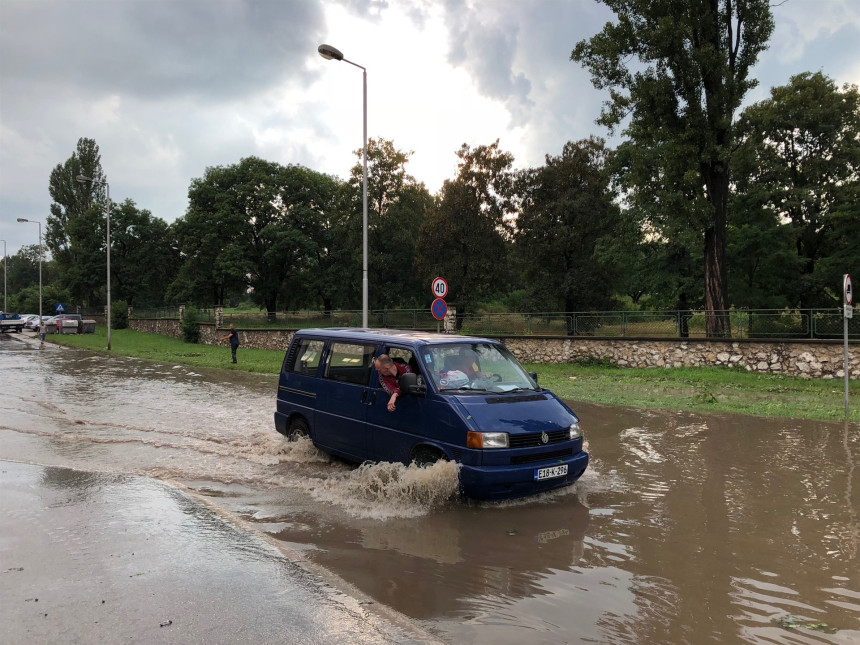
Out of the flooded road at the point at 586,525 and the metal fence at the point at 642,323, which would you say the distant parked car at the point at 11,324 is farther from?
the flooded road at the point at 586,525

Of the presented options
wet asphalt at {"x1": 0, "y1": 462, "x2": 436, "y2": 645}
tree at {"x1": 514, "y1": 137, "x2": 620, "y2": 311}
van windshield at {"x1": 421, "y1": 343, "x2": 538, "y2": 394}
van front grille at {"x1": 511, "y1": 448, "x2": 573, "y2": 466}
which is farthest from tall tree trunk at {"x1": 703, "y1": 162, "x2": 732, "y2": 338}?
wet asphalt at {"x1": 0, "y1": 462, "x2": 436, "y2": 645}

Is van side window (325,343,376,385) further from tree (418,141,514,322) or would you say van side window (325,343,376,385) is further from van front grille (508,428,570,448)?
tree (418,141,514,322)

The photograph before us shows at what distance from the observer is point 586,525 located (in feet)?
19.4

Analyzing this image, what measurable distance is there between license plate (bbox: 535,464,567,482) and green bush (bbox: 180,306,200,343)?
38.9 metres

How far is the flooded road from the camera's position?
158 inches

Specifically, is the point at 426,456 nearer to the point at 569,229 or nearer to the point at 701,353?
the point at 701,353

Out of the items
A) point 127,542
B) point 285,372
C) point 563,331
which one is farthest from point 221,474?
point 563,331

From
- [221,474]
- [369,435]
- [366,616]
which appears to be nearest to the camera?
[366,616]

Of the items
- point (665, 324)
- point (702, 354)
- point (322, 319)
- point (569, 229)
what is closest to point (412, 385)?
point (702, 354)

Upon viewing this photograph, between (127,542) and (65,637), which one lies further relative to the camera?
(127,542)

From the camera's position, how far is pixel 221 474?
798cm

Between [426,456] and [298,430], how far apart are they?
9.73 ft

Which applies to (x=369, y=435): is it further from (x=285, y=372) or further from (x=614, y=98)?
(x=614, y=98)

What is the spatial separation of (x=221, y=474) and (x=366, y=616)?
15.6 feet
